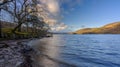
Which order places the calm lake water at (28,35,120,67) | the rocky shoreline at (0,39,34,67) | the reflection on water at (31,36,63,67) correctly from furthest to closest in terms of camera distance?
the calm lake water at (28,35,120,67)
the reflection on water at (31,36,63,67)
the rocky shoreline at (0,39,34,67)

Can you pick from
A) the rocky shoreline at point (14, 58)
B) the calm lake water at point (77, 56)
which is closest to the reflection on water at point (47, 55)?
the calm lake water at point (77, 56)

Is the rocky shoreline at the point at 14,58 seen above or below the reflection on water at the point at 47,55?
above

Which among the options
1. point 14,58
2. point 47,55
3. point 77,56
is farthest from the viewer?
point 77,56

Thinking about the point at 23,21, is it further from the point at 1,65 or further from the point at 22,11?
the point at 1,65

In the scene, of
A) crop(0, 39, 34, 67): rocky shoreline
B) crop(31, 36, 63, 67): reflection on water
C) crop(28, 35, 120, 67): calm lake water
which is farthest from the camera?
crop(28, 35, 120, 67): calm lake water

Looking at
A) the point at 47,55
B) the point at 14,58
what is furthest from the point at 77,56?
the point at 14,58

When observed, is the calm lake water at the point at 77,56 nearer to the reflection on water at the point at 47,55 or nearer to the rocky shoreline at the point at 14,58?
the reflection on water at the point at 47,55

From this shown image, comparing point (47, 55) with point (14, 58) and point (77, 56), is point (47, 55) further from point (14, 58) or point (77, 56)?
point (14, 58)

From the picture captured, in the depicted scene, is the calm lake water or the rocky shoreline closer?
the rocky shoreline

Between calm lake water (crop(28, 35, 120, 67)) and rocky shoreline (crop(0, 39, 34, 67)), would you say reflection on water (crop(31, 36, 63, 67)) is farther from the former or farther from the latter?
rocky shoreline (crop(0, 39, 34, 67))

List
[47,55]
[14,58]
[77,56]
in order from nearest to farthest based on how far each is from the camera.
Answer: [14,58]
[47,55]
[77,56]

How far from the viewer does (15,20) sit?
3841cm

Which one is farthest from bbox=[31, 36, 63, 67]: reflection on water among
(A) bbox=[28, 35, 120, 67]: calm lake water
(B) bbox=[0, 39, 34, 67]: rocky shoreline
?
(B) bbox=[0, 39, 34, 67]: rocky shoreline

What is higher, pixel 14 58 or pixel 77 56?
pixel 14 58
